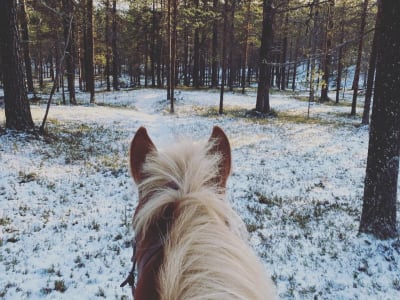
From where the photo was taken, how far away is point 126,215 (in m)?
7.14

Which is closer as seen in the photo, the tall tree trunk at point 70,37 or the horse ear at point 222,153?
the horse ear at point 222,153

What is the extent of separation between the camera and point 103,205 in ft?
25.1

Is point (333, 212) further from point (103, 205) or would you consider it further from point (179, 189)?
point (179, 189)

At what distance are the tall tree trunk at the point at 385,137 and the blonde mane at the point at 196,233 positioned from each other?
4489 millimetres

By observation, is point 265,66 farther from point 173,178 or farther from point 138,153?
point 173,178

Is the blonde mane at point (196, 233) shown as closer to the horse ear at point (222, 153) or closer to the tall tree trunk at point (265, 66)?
the horse ear at point (222, 153)

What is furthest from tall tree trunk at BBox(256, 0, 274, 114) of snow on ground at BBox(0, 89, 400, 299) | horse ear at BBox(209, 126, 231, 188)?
horse ear at BBox(209, 126, 231, 188)

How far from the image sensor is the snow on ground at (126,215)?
15.8 feet

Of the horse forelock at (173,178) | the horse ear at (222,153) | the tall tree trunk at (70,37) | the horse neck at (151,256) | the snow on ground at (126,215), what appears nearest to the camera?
the horse neck at (151,256)

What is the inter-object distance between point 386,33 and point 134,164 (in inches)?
189

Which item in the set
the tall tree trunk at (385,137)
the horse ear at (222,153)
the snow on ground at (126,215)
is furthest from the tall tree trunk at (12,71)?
the horse ear at (222,153)

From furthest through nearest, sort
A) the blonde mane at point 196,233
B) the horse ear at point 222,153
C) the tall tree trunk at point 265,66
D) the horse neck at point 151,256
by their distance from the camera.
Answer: the tall tree trunk at point 265,66, the horse ear at point 222,153, the horse neck at point 151,256, the blonde mane at point 196,233

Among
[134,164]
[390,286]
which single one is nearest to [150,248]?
[134,164]

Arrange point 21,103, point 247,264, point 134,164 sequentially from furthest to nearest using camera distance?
point 21,103 → point 134,164 → point 247,264
